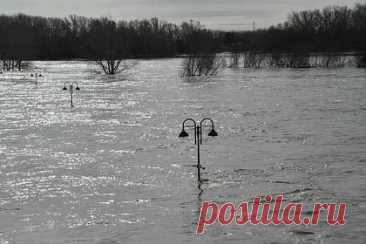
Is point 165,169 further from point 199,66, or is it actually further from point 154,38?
point 154,38

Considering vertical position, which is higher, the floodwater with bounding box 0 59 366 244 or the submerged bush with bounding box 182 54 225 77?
the submerged bush with bounding box 182 54 225 77

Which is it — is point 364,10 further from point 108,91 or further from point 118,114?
point 118,114

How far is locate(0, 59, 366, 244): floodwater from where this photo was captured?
1205 centimetres

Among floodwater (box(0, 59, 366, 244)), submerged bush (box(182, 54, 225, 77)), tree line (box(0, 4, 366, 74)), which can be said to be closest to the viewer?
floodwater (box(0, 59, 366, 244))

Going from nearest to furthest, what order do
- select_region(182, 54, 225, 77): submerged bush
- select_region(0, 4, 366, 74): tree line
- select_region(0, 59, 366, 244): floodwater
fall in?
select_region(0, 59, 366, 244): floodwater < select_region(182, 54, 225, 77): submerged bush < select_region(0, 4, 366, 74): tree line

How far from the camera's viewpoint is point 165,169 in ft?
58.1

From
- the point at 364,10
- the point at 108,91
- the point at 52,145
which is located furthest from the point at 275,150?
the point at 364,10

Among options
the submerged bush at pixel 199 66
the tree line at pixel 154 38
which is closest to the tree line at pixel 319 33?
the tree line at pixel 154 38

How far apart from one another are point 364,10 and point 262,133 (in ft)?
428

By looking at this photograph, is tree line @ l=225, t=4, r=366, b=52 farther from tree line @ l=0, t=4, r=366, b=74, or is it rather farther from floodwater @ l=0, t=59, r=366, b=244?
floodwater @ l=0, t=59, r=366, b=244

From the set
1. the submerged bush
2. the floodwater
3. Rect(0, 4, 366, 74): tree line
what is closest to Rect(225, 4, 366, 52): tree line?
Rect(0, 4, 366, 74): tree line

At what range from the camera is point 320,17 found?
492 feet

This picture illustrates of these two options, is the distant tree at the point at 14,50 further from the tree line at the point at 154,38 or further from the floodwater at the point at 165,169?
the floodwater at the point at 165,169

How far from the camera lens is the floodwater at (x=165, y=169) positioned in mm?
12055
